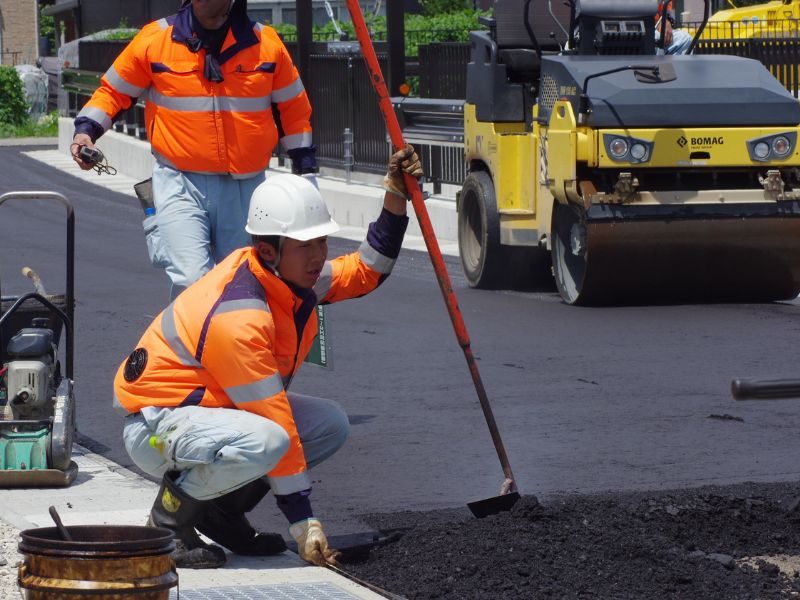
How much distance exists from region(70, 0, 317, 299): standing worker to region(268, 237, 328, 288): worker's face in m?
1.78

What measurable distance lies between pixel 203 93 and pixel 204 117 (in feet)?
0.33

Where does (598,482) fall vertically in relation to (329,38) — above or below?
below

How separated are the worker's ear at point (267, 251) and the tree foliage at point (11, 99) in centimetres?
3267

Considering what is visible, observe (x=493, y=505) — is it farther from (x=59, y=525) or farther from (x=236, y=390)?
(x=59, y=525)

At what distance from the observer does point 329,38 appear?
31.5 m

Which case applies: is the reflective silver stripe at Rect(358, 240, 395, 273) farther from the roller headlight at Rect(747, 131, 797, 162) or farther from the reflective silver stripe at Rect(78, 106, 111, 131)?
the roller headlight at Rect(747, 131, 797, 162)

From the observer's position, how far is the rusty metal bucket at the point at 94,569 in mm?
4043

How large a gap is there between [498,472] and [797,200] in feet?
15.8

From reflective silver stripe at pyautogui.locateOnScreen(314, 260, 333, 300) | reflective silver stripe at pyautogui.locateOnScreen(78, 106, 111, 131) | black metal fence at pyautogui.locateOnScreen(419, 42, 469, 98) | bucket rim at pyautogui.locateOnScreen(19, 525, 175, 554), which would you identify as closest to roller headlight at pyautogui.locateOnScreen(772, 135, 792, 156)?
reflective silver stripe at pyautogui.locateOnScreen(78, 106, 111, 131)

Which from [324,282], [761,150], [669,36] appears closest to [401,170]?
[324,282]

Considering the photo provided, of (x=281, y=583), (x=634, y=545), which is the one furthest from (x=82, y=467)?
(x=634, y=545)

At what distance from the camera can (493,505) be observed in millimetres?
5844

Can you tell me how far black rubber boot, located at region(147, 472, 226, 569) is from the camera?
17.3 ft

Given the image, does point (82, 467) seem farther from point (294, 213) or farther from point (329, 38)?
point (329, 38)
